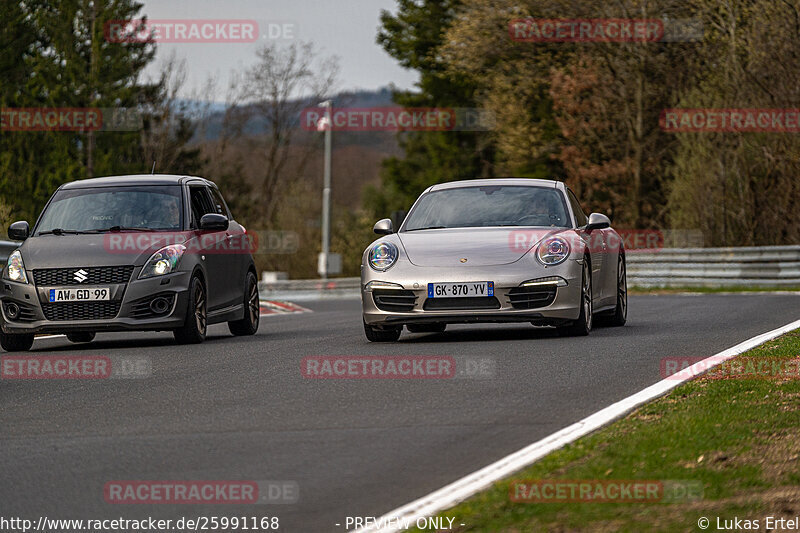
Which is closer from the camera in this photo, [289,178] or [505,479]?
[505,479]

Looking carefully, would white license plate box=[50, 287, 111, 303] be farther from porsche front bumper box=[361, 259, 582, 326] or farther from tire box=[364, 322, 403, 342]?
porsche front bumper box=[361, 259, 582, 326]

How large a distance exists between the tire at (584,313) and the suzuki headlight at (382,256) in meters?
1.77

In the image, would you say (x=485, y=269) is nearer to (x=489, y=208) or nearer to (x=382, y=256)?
(x=382, y=256)

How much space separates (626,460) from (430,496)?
106 centimetres

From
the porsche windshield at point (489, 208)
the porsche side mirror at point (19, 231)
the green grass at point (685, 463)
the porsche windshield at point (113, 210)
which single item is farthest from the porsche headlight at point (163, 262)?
the green grass at point (685, 463)

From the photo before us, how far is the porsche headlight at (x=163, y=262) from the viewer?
42.7 feet

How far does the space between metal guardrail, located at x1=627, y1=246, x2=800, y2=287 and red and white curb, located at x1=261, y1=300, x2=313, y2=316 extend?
9.22 meters

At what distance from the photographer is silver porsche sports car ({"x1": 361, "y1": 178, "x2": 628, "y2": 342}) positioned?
12180 millimetres

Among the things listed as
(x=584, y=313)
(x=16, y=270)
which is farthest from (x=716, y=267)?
(x=16, y=270)

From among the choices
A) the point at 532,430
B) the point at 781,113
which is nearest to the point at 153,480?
the point at 532,430

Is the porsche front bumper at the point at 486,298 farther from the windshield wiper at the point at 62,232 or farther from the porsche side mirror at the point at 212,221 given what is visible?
the windshield wiper at the point at 62,232

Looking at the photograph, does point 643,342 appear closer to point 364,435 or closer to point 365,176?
point 364,435

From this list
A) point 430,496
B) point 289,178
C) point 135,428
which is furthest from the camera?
point 289,178

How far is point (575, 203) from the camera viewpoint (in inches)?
563
